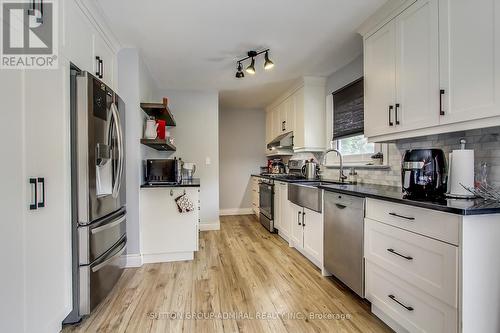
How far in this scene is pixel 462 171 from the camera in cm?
151

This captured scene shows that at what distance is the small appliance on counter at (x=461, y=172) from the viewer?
4.90ft

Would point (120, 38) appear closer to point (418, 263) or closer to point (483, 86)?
point (483, 86)

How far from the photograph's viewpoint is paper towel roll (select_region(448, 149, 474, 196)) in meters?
1.49

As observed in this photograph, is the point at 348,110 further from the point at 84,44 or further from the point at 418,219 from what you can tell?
the point at 84,44

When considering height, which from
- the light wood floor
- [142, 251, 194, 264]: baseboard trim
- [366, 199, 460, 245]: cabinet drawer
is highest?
[366, 199, 460, 245]: cabinet drawer

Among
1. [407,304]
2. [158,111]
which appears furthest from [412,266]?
[158,111]

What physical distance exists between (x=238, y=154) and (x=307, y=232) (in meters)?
3.21

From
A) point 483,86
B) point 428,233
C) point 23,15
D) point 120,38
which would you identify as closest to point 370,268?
point 428,233

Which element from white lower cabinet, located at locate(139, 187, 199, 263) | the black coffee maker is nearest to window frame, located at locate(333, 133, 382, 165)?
the black coffee maker

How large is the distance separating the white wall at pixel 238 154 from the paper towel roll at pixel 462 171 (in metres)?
4.45

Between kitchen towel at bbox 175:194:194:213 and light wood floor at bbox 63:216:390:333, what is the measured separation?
63 cm

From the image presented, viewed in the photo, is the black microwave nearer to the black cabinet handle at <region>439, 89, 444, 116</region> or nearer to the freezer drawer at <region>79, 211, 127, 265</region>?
the freezer drawer at <region>79, 211, 127, 265</region>

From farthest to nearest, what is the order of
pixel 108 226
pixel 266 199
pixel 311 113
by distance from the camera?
pixel 266 199 → pixel 311 113 → pixel 108 226

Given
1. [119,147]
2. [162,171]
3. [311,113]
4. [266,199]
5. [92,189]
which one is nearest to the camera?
[92,189]
